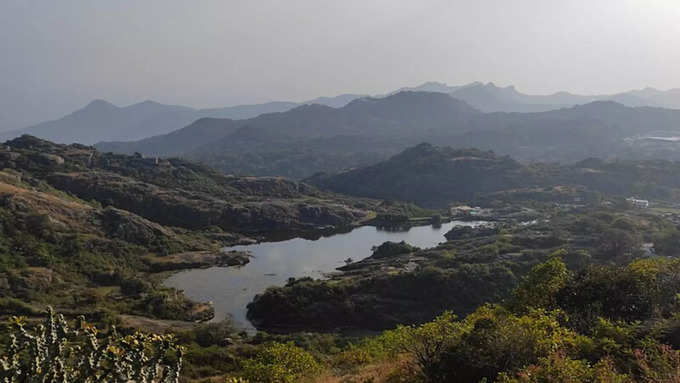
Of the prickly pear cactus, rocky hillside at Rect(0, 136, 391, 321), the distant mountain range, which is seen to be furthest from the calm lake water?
the prickly pear cactus

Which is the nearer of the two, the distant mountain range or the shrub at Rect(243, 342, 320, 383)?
the shrub at Rect(243, 342, 320, 383)

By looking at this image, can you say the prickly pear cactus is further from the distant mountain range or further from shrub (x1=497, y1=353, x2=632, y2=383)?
the distant mountain range

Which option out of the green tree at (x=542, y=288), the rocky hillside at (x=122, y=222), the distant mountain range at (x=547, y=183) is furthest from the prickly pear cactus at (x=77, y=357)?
the distant mountain range at (x=547, y=183)

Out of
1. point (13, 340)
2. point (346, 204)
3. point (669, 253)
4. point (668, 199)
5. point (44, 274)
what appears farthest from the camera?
point (346, 204)

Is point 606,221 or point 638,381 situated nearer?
point 638,381

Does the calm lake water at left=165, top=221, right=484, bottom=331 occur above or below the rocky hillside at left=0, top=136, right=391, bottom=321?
below

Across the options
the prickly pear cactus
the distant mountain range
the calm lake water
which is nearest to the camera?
the prickly pear cactus

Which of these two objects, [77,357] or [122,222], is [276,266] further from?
[77,357]

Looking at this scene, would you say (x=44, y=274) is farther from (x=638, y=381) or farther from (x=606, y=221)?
(x=606, y=221)

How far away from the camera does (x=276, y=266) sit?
3632 inches

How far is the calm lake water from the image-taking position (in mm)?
71062

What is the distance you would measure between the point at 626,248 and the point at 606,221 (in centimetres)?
2088

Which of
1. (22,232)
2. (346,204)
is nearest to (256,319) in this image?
(22,232)

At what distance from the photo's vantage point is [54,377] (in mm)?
8031
